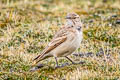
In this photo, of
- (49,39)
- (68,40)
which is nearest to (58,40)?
(68,40)

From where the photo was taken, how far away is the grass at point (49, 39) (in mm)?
8617

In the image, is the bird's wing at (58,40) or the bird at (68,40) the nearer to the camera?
the bird at (68,40)

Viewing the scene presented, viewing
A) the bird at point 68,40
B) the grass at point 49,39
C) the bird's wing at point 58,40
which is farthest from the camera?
the bird's wing at point 58,40

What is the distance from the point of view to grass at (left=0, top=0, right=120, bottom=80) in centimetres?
862

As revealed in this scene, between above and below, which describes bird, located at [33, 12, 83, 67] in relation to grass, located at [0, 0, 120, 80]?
above

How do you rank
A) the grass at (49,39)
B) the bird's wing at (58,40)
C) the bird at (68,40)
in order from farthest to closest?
the bird's wing at (58,40) → the bird at (68,40) → the grass at (49,39)

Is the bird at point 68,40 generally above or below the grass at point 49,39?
above

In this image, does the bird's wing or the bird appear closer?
the bird

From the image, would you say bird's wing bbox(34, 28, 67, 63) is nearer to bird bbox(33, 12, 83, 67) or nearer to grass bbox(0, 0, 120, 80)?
bird bbox(33, 12, 83, 67)

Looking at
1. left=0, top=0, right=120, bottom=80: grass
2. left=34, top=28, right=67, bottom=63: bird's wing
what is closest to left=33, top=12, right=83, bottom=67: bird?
left=34, top=28, right=67, bottom=63: bird's wing

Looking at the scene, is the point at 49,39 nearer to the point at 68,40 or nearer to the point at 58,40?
the point at 58,40

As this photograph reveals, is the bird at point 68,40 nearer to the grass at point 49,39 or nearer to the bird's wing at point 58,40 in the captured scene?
the bird's wing at point 58,40

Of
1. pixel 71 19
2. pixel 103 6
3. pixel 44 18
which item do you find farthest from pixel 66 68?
pixel 103 6

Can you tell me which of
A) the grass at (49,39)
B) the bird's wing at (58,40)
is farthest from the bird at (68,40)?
the grass at (49,39)
